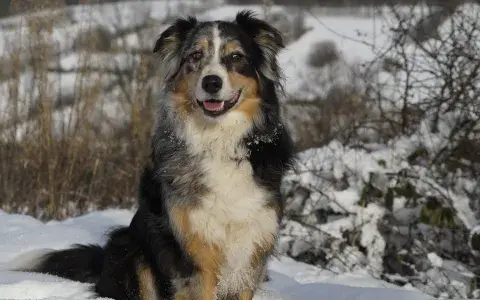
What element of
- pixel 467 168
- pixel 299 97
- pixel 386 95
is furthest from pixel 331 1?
pixel 467 168

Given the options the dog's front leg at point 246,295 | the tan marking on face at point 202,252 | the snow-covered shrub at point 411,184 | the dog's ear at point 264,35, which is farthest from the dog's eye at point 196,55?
the snow-covered shrub at point 411,184

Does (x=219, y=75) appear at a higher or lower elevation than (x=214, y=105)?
higher

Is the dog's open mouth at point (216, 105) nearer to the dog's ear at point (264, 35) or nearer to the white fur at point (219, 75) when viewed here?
the white fur at point (219, 75)

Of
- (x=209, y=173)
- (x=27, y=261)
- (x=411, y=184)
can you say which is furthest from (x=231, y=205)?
(x=411, y=184)

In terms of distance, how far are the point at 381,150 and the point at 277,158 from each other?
340cm

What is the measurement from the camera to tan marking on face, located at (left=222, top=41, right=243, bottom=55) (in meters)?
3.85

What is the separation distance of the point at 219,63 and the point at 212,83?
21 cm

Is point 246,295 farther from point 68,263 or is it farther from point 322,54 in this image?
point 322,54

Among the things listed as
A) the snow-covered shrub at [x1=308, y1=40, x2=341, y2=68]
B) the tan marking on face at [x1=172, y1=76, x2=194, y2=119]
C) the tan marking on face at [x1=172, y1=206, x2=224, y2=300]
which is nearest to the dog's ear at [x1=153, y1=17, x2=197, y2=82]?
the tan marking on face at [x1=172, y1=76, x2=194, y2=119]

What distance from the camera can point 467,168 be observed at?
21.6 ft

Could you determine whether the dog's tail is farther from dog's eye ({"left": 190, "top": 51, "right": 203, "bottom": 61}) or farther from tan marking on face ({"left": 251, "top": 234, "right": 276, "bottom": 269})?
dog's eye ({"left": 190, "top": 51, "right": 203, "bottom": 61})

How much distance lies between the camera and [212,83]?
3.65 meters

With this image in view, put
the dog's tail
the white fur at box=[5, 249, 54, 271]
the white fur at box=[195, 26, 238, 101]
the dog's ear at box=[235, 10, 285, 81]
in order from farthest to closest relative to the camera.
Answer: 1. the white fur at box=[5, 249, 54, 271]
2. the dog's tail
3. the dog's ear at box=[235, 10, 285, 81]
4. the white fur at box=[195, 26, 238, 101]

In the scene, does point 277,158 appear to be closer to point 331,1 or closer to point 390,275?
point 390,275
